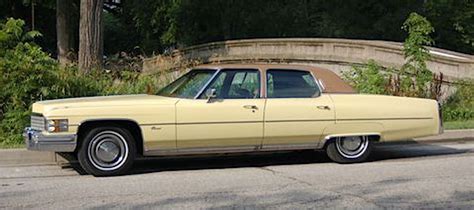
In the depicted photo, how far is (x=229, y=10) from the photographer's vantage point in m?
38.9

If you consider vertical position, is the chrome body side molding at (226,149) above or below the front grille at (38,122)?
below

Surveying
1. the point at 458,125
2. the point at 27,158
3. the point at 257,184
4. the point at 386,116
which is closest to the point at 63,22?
the point at 458,125

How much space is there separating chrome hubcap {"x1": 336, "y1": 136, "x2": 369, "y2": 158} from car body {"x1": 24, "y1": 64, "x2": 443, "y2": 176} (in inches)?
0.6

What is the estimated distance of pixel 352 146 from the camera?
33.2 feet

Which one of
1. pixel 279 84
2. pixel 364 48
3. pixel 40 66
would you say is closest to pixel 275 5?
pixel 364 48

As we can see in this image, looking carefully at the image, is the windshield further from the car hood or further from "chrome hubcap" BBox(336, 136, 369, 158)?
"chrome hubcap" BBox(336, 136, 369, 158)

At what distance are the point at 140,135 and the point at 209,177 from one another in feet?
3.52

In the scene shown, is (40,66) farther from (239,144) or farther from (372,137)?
(372,137)

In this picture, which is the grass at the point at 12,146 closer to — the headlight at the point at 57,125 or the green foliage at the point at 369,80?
the headlight at the point at 57,125

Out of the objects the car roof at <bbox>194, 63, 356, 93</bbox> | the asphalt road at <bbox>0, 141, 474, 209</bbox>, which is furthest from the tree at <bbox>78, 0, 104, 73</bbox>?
the car roof at <bbox>194, 63, 356, 93</bbox>

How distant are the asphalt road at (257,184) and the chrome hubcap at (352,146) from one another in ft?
0.77

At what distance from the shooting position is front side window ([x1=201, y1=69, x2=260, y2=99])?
9.46m

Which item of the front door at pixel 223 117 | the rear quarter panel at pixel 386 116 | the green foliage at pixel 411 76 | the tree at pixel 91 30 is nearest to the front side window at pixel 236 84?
the front door at pixel 223 117

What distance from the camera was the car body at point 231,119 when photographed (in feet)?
29.3
